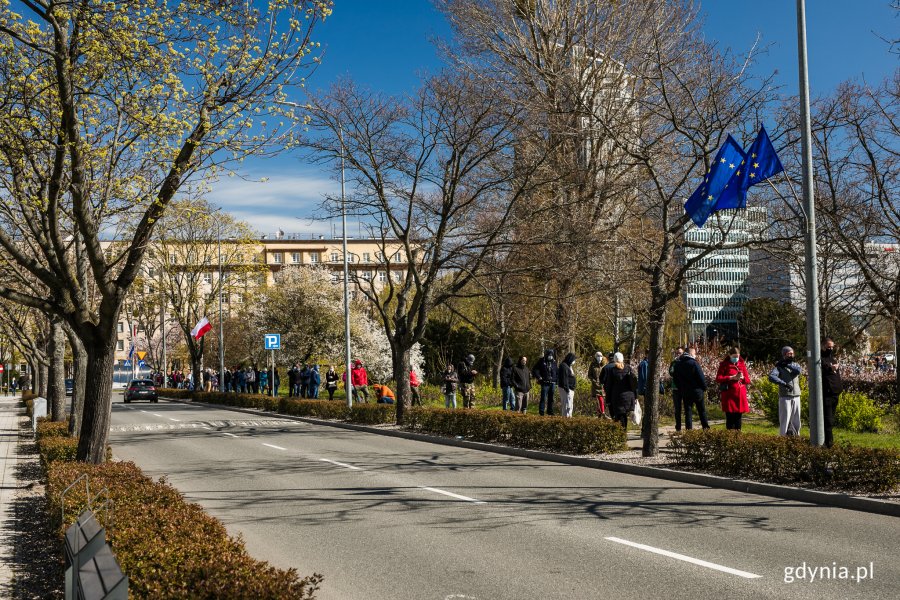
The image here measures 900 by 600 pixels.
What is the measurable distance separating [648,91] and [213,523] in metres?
13.4

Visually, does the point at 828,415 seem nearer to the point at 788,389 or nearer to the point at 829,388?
the point at 829,388

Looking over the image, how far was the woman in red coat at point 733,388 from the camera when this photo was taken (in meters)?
16.1

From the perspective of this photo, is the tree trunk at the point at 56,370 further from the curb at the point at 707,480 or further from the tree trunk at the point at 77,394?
the curb at the point at 707,480

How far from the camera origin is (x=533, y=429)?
17312 mm

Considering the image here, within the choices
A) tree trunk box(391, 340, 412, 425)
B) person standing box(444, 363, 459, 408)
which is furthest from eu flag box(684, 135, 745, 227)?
person standing box(444, 363, 459, 408)

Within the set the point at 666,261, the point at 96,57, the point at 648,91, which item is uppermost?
the point at 648,91

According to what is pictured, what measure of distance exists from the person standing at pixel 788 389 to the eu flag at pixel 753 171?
2.97 m

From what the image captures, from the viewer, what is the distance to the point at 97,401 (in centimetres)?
1293

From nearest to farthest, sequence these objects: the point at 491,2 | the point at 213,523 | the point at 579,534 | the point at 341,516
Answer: the point at 213,523, the point at 579,534, the point at 341,516, the point at 491,2

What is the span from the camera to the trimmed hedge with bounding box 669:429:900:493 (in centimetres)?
1046

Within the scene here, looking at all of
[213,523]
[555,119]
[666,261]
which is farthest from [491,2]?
[213,523]

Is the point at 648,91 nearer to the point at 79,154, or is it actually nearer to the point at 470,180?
the point at 470,180

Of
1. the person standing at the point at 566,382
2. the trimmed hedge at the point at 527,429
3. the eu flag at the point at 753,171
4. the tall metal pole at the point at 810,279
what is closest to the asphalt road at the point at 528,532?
the trimmed hedge at the point at 527,429

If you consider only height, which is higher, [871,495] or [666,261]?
[666,261]
